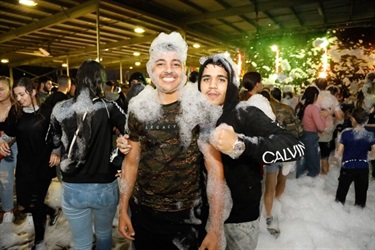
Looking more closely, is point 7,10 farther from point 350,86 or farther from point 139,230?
point 350,86

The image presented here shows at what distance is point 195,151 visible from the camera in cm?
205

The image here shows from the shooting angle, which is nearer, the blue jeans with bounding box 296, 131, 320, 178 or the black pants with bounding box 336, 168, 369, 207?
the black pants with bounding box 336, 168, 369, 207

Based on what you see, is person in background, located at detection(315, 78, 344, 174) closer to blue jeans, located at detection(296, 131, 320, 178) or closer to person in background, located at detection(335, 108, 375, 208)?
blue jeans, located at detection(296, 131, 320, 178)

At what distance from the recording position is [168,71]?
6.79 feet

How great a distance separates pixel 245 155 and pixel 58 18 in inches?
323

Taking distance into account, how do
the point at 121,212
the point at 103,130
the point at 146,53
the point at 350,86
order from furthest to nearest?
the point at 146,53 → the point at 350,86 → the point at 103,130 → the point at 121,212

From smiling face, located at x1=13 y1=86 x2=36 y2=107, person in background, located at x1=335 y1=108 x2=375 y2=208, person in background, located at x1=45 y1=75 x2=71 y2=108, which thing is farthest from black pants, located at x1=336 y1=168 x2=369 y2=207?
person in background, located at x1=45 y1=75 x2=71 y2=108

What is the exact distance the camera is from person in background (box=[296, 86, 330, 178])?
562cm

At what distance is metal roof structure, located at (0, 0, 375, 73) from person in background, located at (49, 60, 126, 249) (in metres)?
5.18

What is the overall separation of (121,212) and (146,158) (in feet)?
1.93

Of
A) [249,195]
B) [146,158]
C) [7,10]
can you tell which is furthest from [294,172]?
[7,10]

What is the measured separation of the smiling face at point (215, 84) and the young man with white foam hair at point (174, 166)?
0.10 m

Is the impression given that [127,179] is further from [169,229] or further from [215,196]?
[215,196]

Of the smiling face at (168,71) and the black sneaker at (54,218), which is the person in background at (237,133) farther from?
the black sneaker at (54,218)
